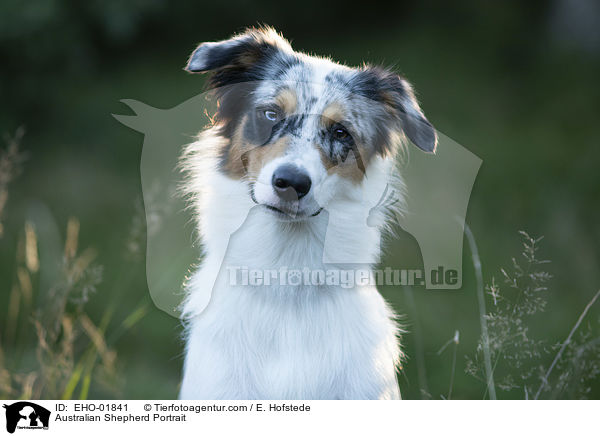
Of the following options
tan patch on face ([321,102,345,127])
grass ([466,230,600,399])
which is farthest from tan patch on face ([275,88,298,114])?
grass ([466,230,600,399])

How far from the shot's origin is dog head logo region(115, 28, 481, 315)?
8.00 feet

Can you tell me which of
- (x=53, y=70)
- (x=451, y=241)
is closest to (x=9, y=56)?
(x=53, y=70)

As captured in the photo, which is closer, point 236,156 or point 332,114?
point 332,114

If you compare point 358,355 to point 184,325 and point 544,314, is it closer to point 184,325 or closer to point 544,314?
point 184,325

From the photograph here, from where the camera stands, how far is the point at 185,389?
2578mm

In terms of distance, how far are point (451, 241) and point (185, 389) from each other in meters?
1.53

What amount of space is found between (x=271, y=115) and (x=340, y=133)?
30 cm

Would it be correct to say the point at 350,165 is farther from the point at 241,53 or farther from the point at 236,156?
the point at 241,53
